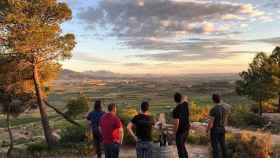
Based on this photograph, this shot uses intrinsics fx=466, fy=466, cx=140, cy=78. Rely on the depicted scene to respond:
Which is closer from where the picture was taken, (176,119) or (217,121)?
(176,119)

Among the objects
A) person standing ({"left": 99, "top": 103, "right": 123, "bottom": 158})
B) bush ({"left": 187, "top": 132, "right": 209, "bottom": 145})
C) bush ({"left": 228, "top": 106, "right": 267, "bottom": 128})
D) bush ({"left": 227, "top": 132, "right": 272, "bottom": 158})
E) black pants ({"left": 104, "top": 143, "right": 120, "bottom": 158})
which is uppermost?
person standing ({"left": 99, "top": 103, "right": 123, "bottom": 158})

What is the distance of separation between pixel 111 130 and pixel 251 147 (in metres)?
6.05

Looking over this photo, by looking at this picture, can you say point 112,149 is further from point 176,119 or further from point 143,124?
point 176,119

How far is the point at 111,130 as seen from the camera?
1293 centimetres

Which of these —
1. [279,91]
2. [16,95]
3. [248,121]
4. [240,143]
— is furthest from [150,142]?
[279,91]

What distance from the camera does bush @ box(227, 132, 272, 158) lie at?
53.9 feet

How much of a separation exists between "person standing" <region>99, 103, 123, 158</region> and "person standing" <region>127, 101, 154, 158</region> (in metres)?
0.70

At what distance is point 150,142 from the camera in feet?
40.9

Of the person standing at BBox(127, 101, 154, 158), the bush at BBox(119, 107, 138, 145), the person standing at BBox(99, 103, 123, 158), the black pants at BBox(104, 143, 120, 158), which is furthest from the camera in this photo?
the bush at BBox(119, 107, 138, 145)

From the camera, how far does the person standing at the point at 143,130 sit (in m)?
12.2

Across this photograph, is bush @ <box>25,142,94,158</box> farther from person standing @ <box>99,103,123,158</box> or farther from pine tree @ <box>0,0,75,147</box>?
person standing @ <box>99,103,123,158</box>

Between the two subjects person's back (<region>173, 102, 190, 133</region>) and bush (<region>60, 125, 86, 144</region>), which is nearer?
person's back (<region>173, 102, 190, 133</region>)

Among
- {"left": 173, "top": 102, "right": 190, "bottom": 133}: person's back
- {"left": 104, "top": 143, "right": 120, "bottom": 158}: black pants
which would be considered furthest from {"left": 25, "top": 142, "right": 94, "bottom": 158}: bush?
{"left": 173, "top": 102, "right": 190, "bottom": 133}: person's back

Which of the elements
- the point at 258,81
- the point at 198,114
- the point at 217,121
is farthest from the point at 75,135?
the point at 258,81
